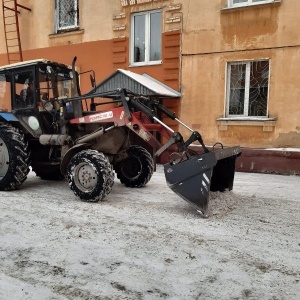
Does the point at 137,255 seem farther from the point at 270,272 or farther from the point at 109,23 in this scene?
the point at 109,23

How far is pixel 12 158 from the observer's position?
518 cm

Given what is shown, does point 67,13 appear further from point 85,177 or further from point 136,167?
point 85,177

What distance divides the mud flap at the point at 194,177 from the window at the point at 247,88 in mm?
5371

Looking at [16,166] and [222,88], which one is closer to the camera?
[16,166]

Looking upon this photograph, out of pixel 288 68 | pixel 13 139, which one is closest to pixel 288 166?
pixel 288 68

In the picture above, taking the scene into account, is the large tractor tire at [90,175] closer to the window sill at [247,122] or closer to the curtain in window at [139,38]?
the window sill at [247,122]

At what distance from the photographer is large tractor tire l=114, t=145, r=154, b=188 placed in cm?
587

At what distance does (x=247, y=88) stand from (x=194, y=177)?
5646 millimetres

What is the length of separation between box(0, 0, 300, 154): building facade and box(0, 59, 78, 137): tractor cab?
432cm

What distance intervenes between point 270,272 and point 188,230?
43.3 inches

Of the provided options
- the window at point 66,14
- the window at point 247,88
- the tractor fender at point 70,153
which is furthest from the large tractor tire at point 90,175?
the window at point 66,14

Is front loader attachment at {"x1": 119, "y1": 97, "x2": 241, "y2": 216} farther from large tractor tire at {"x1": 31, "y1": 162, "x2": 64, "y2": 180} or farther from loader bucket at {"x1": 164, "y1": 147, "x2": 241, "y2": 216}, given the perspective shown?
large tractor tire at {"x1": 31, "y1": 162, "x2": 64, "y2": 180}

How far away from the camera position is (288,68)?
8.23 m

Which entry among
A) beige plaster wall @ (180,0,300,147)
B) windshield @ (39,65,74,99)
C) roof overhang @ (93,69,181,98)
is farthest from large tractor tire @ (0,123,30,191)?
beige plaster wall @ (180,0,300,147)
